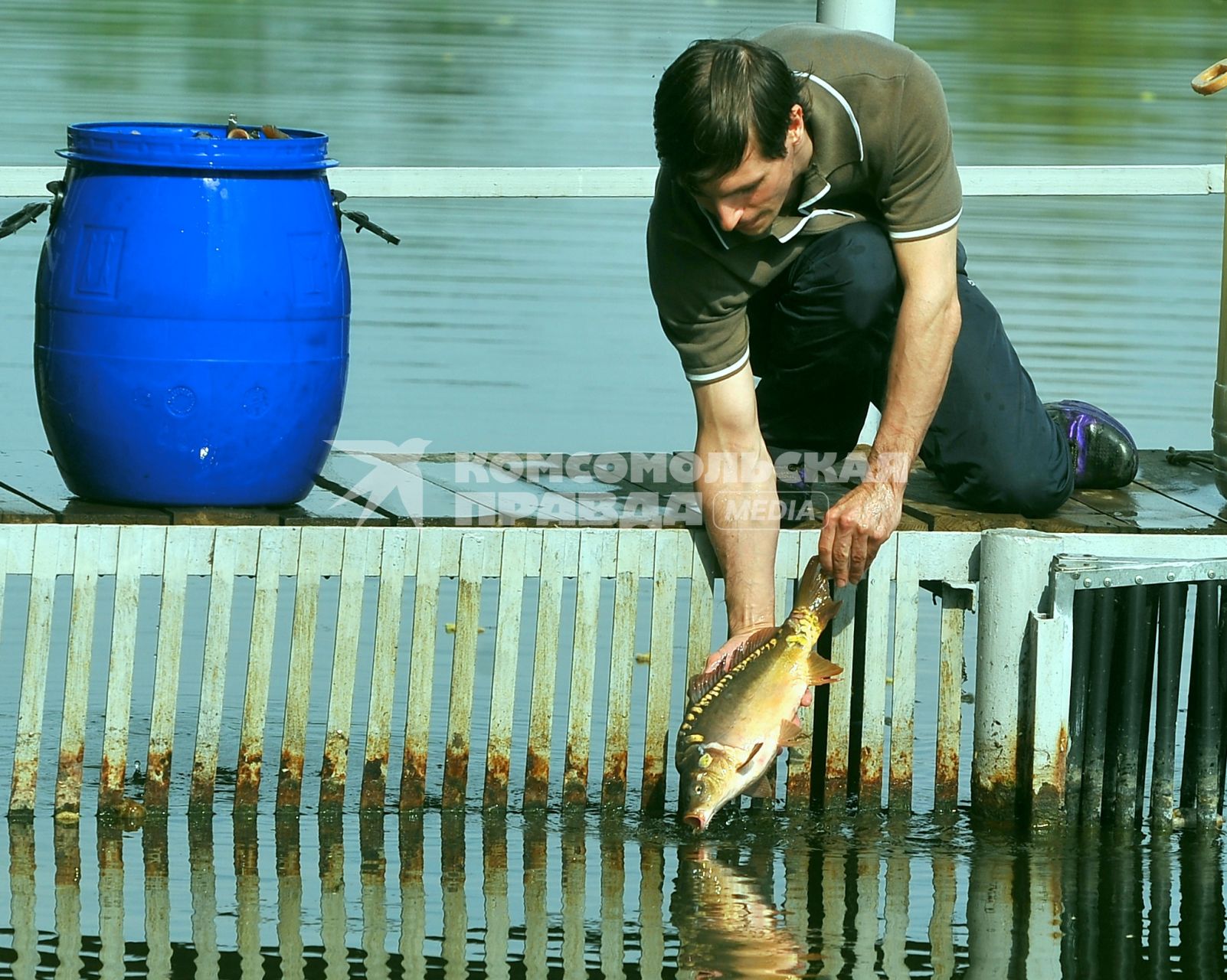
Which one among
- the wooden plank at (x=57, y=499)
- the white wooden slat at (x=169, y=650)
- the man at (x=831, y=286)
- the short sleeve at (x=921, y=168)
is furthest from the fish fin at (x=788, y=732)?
the wooden plank at (x=57, y=499)

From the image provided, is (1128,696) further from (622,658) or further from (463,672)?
(463,672)

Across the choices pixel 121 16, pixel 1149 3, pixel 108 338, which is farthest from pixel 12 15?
pixel 108 338

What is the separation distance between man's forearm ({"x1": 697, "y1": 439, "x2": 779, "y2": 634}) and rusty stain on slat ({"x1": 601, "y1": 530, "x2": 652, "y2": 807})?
0.27m

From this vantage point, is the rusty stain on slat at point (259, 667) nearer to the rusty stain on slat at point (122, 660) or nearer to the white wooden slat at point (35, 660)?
the rusty stain on slat at point (122, 660)

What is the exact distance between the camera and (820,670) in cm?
507

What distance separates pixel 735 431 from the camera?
5.40m

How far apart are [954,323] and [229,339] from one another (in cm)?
179

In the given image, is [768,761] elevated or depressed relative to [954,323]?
depressed

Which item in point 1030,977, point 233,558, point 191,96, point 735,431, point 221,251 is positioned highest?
point 191,96

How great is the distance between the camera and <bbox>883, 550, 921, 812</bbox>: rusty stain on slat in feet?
18.8

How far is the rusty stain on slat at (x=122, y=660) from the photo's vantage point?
5.45m

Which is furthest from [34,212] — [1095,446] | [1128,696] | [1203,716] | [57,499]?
[1203,716]

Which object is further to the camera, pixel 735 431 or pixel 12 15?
pixel 12 15

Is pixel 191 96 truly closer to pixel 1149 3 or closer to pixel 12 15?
pixel 12 15
